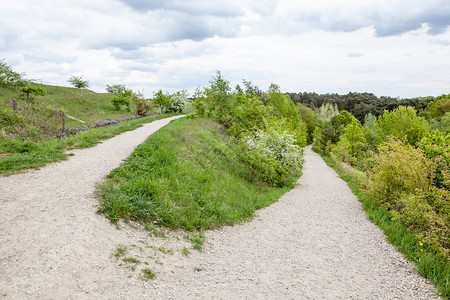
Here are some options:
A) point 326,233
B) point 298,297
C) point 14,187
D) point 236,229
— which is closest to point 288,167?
point 326,233

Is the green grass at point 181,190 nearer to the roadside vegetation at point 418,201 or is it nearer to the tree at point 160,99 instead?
the roadside vegetation at point 418,201

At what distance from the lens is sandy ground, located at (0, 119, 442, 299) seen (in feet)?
16.8

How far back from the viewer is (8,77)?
3058 cm

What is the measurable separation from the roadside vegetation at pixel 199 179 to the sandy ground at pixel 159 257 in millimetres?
643

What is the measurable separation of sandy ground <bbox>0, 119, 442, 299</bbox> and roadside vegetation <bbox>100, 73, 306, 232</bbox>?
64 centimetres

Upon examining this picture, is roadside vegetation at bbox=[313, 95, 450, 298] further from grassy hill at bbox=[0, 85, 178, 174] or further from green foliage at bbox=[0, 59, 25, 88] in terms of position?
green foliage at bbox=[0, 59, 25, 88]

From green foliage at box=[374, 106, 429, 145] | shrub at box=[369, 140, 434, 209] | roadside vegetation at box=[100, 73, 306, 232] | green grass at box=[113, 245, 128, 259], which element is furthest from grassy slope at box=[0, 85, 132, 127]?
green foliage at box=[374, 106, 429, 145]

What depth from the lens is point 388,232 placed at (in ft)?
34.7

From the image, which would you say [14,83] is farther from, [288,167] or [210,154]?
[288,167]

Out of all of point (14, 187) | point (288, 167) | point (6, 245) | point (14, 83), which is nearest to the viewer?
point (6, 245)

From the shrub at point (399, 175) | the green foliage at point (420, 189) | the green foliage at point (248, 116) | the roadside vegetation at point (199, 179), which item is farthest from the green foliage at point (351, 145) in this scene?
the shrub at point (399, 175)

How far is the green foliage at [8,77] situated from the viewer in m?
30.1

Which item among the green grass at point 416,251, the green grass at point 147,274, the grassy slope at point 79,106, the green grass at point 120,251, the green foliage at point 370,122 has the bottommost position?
the green grass at point 416,251

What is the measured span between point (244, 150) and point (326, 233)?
359 inches
